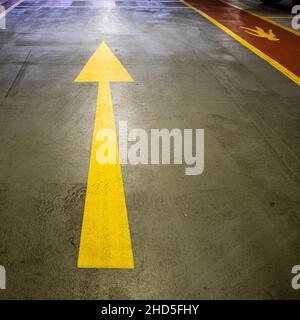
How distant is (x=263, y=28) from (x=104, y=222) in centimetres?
886

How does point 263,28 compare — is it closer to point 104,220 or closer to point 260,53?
point 260,53

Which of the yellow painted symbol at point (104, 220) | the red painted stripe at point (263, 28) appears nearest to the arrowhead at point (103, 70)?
the yellow painted symbol at point (104, 220)

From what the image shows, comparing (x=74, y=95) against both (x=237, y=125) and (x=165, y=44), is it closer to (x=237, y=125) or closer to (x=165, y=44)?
(x=237, y=125)

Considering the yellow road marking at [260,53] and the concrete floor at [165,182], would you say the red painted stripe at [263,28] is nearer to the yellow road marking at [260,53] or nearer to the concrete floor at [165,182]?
the yellow road marking at [260,53]

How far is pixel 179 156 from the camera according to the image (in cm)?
373

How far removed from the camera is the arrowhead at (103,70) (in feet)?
19.0

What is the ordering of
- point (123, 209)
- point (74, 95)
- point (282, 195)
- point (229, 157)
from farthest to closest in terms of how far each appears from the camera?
point (74, 95) < point (229, 157) < point (282, 195) < point (123, 209)

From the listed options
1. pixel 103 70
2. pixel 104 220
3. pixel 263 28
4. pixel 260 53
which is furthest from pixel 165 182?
pixel 263 28

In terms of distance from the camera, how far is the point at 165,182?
332 centimetres

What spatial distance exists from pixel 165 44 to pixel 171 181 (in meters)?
5.35

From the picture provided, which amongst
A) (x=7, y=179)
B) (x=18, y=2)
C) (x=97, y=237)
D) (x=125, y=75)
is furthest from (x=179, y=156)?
(x=18, y=2)

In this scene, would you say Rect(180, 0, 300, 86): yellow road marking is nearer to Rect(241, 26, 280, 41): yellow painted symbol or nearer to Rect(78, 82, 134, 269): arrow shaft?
Rect(241, 26, 280, 41): yellow painted symbol
